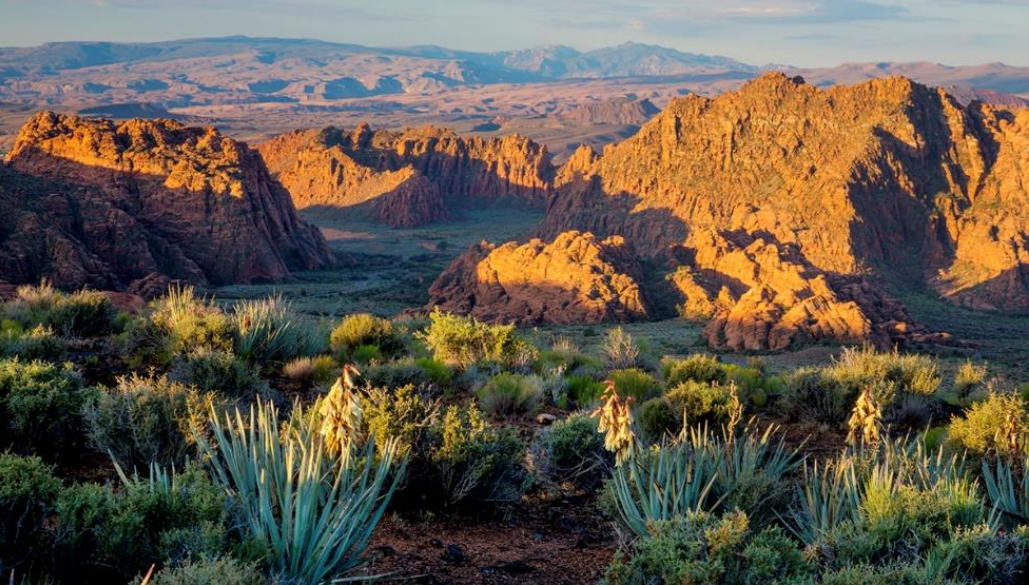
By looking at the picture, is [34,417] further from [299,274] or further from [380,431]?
[299,274]

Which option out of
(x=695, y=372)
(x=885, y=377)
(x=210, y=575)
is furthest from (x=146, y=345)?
(x=885, y=377)

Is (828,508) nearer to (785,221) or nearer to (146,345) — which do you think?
(146,345)

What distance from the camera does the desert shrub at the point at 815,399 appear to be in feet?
36.1

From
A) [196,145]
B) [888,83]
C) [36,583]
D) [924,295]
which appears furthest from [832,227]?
[36,583]

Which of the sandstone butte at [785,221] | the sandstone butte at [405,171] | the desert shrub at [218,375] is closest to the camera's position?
the desert shrub at [218,375]

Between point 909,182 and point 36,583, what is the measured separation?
55.4m

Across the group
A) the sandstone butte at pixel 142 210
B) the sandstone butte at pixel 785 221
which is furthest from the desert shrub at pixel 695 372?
the sandstone butte at pixel 142 210

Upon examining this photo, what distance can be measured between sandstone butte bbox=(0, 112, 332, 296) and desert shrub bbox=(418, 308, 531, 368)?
26093 mm

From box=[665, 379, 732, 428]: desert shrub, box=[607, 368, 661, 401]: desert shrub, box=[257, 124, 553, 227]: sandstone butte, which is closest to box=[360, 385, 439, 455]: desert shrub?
box=[665, 379, 732, 428]: desert shrub

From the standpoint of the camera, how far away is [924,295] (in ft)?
156

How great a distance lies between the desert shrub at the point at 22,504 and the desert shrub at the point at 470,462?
110 inches

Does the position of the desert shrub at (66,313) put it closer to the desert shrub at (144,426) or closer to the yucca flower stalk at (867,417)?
the desert shrub at (144,426)

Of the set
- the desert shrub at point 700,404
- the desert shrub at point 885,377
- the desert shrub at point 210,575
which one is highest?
the desert shrub at point 210,575

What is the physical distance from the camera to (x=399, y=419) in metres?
7.39
